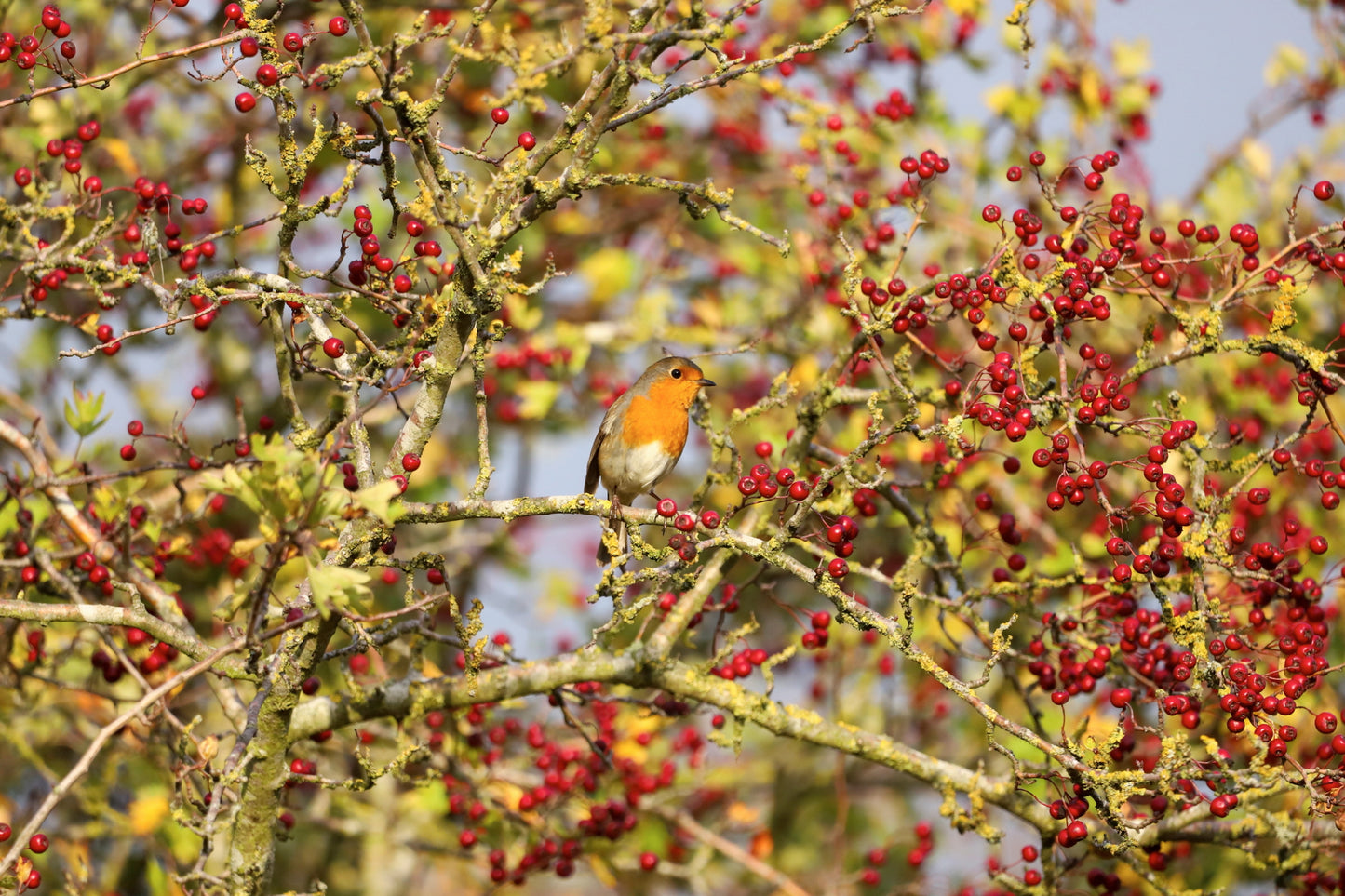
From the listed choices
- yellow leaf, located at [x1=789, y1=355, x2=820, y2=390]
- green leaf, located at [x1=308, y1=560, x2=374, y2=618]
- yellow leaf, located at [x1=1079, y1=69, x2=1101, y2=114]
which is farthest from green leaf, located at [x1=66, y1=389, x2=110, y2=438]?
yellow leaf, located at [x1=1079, y1=69, x2=1101, y2=114]

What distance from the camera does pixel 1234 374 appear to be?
6953mm

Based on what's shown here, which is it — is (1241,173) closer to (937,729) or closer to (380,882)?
(937,729)

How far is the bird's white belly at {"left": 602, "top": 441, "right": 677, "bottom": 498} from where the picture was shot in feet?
19.8

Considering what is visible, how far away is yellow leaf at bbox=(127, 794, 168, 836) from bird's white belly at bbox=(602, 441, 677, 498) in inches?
98.9

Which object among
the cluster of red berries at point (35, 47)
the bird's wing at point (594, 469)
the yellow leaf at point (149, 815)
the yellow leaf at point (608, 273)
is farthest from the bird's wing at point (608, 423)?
the cluster of red berries at point (35, 47)

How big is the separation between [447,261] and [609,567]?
139cm

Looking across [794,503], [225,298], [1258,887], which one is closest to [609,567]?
[794,503]

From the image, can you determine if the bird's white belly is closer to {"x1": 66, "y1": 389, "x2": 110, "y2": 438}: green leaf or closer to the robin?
the robin

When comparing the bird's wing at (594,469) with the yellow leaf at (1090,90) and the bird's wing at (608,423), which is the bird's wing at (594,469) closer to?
the bird's wing at (608,423)

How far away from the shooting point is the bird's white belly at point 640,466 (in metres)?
6.04

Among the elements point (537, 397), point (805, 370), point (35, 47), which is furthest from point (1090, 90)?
point (35, 47)

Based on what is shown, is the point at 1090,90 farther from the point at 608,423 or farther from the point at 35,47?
the point at 35,47

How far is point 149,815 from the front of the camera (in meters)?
5.54

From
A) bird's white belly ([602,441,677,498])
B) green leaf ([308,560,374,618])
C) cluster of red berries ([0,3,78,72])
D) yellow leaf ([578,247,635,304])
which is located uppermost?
yellow leaf ([578,247,635,304])
